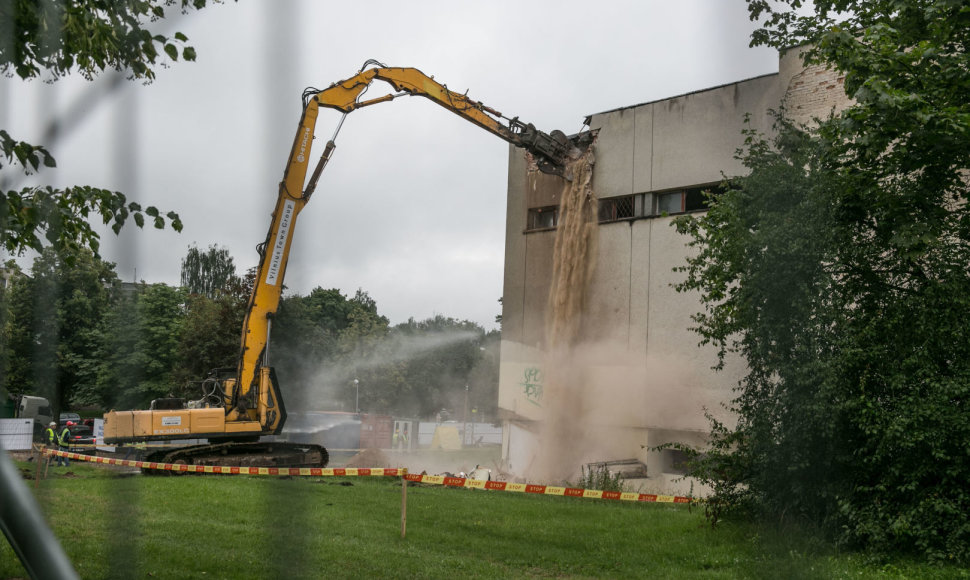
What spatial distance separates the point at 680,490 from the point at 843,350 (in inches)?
401

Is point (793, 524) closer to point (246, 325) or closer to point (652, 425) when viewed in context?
point (652, 425)

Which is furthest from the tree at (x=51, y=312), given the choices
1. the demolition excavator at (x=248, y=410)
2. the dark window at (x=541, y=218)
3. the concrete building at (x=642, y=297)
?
the dark window at (x=541, y=218)

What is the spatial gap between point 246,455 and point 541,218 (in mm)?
10597

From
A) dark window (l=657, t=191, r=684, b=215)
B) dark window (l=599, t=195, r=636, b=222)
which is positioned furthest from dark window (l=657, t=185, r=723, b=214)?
dark window (l=599, t=195, r=636, b=222)

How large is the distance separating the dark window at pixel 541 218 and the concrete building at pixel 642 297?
0.27 feet

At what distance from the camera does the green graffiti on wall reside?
21.3m

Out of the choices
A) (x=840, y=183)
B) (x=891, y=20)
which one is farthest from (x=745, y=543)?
(x=891, y=20)

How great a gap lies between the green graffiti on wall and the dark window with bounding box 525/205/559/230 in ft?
13.6

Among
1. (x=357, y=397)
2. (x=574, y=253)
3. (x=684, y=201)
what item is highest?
(x=684, y=201)

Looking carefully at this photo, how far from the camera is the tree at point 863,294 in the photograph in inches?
290

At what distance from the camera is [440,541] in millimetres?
9188

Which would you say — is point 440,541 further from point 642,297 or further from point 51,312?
point 642,297

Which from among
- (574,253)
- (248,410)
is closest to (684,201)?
(574,253)

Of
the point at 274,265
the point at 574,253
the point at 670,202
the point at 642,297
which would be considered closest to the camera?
the point at 274,265
